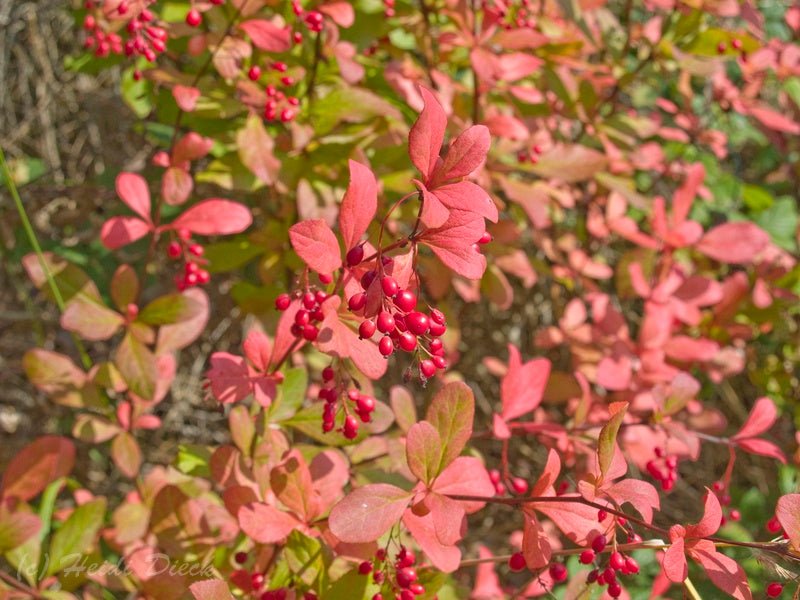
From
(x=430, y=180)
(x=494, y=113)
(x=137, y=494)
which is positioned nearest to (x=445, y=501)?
(x=430, y=180)

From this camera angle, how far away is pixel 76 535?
126cm

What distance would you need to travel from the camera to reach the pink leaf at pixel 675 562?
82 centimetres

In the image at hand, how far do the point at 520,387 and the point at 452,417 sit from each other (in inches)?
11.1

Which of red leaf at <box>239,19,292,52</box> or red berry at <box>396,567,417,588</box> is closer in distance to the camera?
red berry at <box>396,567,417,588</box>

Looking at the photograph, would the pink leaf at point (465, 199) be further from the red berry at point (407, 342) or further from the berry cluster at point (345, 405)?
the berry cluster at point (345, 405)

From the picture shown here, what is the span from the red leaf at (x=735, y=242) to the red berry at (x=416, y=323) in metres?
1.20

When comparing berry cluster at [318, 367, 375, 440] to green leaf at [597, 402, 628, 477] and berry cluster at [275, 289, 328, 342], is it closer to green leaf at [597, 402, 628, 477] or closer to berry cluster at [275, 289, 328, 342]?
berry cluster at [275, 289, 328, 342]

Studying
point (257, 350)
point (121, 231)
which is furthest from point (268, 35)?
point (257, 350)

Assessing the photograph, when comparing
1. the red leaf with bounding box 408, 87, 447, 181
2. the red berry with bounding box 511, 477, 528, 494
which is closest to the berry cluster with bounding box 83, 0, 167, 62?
the red leaf with bounding box 408, 87, 447, 181

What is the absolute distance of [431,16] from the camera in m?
1.70

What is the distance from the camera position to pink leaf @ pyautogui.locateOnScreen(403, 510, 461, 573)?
3.03ft

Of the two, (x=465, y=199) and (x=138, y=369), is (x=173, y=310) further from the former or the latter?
(x=465, y=199)

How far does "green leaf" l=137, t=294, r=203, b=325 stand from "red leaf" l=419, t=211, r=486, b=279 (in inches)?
23.2

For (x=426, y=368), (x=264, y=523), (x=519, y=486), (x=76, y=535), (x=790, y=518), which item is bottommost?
(x=76, y=535)
